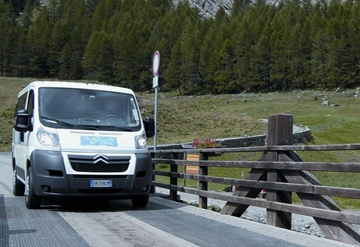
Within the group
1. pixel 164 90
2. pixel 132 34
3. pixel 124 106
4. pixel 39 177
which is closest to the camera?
pixel 39 177

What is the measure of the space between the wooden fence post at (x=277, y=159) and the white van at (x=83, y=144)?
2706 mm

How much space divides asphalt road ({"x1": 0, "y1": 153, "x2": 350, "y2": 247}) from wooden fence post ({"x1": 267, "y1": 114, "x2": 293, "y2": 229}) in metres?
0.27

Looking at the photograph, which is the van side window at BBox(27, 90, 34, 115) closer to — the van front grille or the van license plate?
the van front grille

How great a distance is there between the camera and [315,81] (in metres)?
89.6

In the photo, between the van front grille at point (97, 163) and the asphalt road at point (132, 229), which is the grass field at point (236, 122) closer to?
the asphalt road at point (132, 229)

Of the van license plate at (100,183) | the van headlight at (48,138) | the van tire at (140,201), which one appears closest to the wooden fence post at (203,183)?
the van tire at (140,201)

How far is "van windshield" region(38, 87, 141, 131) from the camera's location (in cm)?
885

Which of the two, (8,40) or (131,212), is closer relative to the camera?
(131,212)

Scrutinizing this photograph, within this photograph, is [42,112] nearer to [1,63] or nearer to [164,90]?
[164,90]

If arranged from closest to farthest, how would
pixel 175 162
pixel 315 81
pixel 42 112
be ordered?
pixel 42 112
pixel 175 162
pixel 315 81

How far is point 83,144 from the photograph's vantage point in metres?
8.34

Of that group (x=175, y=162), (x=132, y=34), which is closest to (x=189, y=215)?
(x=175, y=162)

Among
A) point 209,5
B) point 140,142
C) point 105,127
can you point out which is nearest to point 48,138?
point 105,127

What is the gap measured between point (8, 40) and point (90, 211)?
123 m
